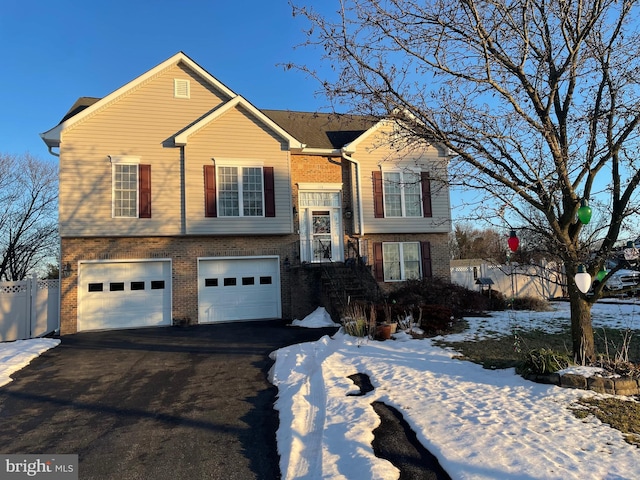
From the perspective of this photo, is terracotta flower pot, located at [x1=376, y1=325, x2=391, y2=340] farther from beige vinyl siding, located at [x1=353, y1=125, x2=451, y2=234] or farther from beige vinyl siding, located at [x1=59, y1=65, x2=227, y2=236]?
beige vinyl siding, located at [x1=59, y1=65, x2=227, y2=236]

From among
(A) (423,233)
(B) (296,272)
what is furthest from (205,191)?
(A) (423,233)

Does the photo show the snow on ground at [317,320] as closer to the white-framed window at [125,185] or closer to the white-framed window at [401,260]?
the white-framed window at [401,260]

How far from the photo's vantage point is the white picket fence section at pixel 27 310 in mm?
13477

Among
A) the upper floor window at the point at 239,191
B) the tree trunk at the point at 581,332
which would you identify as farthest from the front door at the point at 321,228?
the tree trunk at the point at 581,332

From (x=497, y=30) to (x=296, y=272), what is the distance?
10134 mm

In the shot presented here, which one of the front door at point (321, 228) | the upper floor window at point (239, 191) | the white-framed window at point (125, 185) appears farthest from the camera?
the front door at point (321, 228)

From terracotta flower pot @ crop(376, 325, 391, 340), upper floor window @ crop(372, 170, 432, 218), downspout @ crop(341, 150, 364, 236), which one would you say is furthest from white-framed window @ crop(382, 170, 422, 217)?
terracotta flower pot @ crop(376, 325, 391, 340)

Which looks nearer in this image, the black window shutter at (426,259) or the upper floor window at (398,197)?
the upper floor window at (398,197)

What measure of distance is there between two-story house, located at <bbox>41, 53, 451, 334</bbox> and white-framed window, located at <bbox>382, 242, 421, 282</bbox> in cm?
5

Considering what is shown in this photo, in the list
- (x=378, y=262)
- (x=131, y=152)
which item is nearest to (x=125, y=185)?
(x=131, y=152)

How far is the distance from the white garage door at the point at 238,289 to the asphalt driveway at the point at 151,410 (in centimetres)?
378

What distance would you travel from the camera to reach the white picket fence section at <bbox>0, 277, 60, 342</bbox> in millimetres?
13477

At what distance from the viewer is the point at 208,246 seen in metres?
14.5

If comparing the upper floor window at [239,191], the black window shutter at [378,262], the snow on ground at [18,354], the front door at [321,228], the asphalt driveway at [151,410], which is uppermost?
the upper floor window at [239,191]
